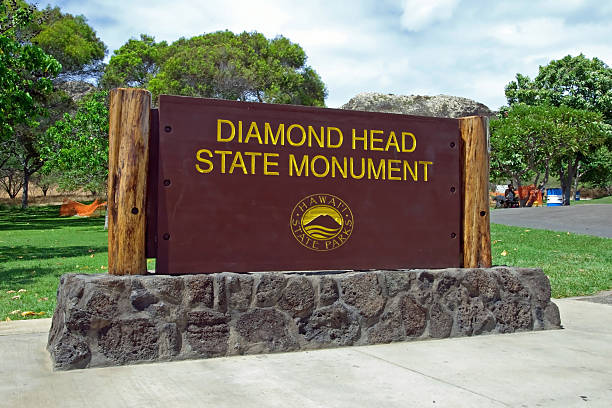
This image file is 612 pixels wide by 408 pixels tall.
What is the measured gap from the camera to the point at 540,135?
37281mm

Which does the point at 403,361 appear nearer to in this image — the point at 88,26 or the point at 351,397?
the point at 351,397

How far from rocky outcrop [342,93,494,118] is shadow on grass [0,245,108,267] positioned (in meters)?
48.6

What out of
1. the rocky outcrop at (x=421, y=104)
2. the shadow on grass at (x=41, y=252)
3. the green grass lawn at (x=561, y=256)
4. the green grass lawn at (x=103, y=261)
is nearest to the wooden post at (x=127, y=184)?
the green grass lawn at (x=103, y=261)

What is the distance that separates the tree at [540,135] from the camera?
1446 inches

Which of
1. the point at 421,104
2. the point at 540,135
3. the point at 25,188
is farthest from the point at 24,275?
the point at 421,104

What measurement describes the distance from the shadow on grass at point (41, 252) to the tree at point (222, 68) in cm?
2026

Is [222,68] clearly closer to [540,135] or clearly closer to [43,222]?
[43,222]

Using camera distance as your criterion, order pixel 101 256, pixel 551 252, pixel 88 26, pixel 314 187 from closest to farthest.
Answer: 1. pixel 314 187
2. pixel 551 252
3. pixel 101 256
4. pixel 88 26

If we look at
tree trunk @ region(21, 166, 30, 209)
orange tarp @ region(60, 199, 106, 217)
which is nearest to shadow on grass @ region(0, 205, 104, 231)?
tree trunk @ region(21, 166, 30, 209)

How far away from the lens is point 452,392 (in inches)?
148

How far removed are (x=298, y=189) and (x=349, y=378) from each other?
71.6 inches

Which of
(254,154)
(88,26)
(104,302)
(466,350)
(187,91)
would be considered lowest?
(466,350)

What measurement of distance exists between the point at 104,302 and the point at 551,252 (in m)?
10.2

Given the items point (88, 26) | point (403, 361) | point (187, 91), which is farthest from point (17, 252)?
point (88, 26)
